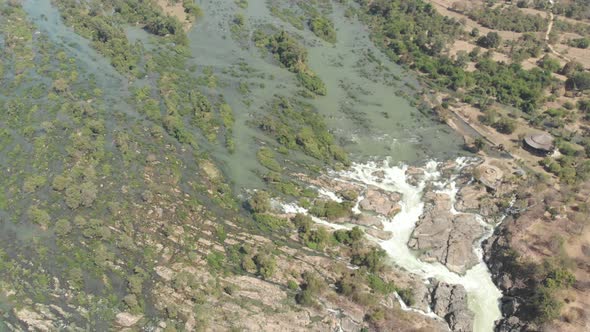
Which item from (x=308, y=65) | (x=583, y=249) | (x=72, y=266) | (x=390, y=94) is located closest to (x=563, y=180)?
(x=583, y=249)

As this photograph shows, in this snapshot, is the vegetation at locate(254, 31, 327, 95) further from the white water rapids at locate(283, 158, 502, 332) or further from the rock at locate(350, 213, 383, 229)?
the rock at locate(350, 213, 383, 229)

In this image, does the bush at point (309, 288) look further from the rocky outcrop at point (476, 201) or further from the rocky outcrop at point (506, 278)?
the rocky outcrop at point (476, 201)

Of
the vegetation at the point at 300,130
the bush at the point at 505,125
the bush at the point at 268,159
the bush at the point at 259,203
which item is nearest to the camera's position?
the bush at the point at 259,203

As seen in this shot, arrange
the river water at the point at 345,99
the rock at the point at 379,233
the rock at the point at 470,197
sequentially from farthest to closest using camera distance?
1. the rock at the point at 470,197
2. the river water at the point at 345,99
3. the rock at the point at 379,233

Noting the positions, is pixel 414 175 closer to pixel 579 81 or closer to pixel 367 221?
pixel 367 221

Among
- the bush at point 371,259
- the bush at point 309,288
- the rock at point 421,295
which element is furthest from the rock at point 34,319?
the rock at point 421,295

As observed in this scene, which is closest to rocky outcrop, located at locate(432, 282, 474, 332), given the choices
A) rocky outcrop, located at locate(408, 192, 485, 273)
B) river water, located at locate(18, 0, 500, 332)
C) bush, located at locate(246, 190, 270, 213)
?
river water, located at locate(18, 0, 500, 332)

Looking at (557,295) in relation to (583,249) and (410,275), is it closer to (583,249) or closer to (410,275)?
(583,249)
